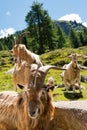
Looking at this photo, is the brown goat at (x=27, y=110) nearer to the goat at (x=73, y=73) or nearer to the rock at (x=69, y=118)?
the rock at (x=69, y=118)

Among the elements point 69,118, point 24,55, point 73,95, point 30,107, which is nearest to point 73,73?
point 73,95

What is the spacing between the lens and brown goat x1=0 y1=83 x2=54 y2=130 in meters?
8.35

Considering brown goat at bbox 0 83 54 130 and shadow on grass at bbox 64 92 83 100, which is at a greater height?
brown goat at bbox 0 83 54 130

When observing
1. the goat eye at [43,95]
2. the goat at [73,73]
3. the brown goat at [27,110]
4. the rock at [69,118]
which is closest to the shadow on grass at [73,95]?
the goat at [73,73]

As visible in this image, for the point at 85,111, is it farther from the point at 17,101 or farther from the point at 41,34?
the point at 41,34

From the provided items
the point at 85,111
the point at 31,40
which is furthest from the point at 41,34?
the point at 85,111

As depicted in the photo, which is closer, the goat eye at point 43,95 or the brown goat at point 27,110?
the brown goat at point 27,110

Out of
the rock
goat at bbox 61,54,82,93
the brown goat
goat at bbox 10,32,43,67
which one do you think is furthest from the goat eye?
goat at bbox 61,54,82,93

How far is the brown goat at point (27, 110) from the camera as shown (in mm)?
8352

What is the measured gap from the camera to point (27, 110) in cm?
852

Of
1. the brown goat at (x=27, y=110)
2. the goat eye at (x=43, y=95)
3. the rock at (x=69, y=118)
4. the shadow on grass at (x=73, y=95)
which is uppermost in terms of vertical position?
the goat eye at (x=43, y=95)

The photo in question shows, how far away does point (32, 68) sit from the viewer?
8758mm

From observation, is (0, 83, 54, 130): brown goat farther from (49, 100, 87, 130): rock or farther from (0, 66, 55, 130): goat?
(49, 100, 87, 130): rock

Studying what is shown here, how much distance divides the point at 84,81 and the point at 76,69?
7230mm
